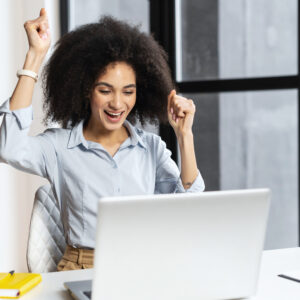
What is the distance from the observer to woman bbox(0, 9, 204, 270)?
1.60 m

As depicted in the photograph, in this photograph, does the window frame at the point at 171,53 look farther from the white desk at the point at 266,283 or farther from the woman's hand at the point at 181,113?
the white desk at the point at 266,283

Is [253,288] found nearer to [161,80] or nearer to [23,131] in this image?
[23,131]

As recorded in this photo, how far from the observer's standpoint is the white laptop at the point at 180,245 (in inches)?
37.2

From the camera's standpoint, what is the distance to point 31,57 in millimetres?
1468

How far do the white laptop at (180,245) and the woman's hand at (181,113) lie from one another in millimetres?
665

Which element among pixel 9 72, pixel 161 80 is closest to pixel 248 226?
pixel 161 80

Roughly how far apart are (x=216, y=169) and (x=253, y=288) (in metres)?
2.16

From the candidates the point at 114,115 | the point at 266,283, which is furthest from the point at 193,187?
the point at 266,283

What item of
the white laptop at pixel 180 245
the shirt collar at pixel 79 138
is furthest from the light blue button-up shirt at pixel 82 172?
the white laptop at pixel 180 245

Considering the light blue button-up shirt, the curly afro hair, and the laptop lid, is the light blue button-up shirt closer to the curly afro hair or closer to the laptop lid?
the curly afro hair

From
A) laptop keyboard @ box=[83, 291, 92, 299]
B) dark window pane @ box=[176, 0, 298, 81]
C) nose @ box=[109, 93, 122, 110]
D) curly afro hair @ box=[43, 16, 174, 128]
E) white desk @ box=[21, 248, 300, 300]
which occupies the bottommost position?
white desk @ box=[21, 248, 300, 300]

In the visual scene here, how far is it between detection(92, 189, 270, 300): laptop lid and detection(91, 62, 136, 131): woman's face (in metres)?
0.68

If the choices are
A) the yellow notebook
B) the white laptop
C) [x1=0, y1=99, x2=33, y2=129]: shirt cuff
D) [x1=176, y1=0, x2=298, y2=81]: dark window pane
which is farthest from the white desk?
[x1=176, y1=0, x2=298, y2=81]: dark window pane

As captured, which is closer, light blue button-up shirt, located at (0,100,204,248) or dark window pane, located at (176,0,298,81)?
light blue button-up shirt, located at (0,100,204,248)
